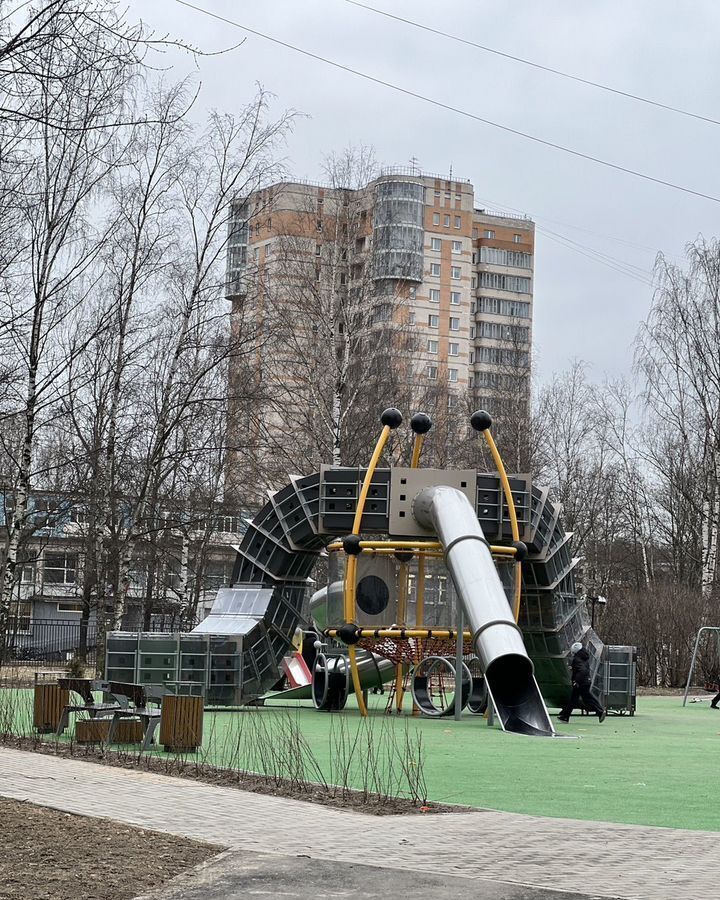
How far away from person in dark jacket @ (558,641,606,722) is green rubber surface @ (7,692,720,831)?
16.8 inches

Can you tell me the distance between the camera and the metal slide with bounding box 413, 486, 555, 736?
68.4ft

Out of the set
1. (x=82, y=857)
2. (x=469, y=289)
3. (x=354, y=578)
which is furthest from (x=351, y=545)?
(x=469, y=289)

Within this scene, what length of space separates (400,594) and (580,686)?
378 cm

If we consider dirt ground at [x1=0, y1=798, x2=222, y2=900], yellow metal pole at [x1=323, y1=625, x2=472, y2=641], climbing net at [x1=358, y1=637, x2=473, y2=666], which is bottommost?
dirt ground at [x1=0, y1=798, x2=222, y2=900]

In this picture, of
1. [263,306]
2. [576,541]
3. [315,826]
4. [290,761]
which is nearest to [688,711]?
[263,306]

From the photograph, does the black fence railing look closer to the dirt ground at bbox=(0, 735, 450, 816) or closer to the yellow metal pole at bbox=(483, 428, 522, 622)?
the yellow metal pole at bbox=(483, 428, 522, 622)

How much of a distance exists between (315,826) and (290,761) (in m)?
3.52

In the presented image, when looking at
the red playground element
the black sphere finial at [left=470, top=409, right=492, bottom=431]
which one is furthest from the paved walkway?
the red playground element

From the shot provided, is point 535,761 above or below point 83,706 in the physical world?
below

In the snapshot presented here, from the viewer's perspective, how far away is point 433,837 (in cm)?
1015

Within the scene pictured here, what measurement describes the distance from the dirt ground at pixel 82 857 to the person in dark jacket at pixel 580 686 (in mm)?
15869

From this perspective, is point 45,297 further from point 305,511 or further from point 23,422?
point 305,511

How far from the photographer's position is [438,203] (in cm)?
11056

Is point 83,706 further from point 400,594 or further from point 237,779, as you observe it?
point 400,594
